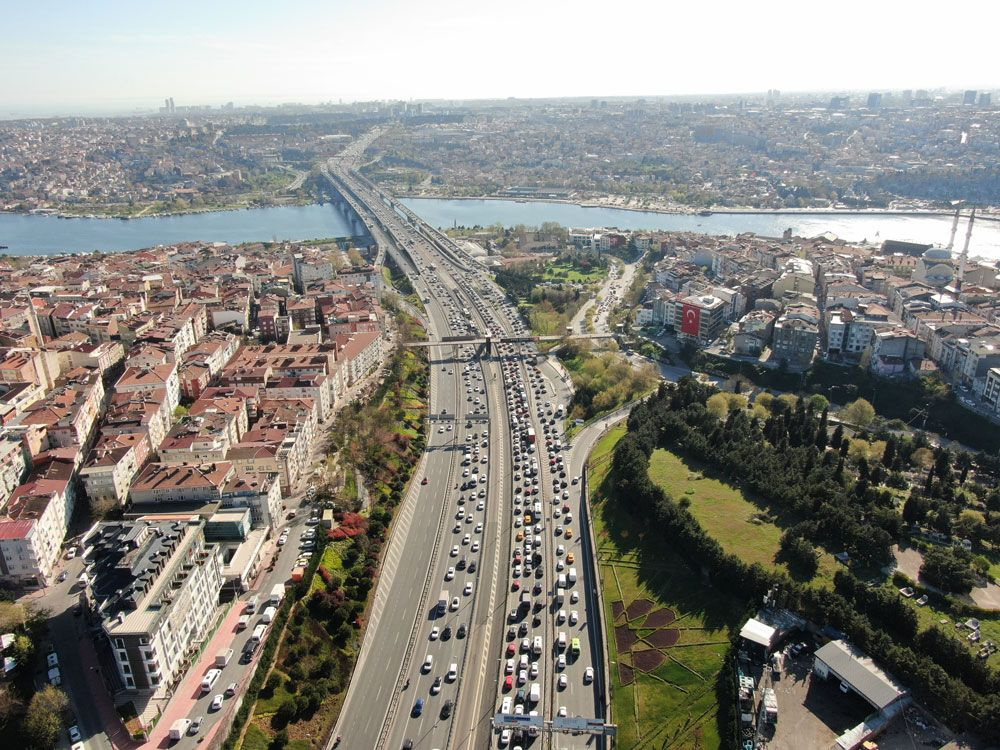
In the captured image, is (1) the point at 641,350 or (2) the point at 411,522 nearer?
(2) the point at 411,522

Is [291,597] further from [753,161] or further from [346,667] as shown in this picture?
[753,161]

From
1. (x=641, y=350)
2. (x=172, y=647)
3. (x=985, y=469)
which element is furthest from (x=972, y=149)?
(x=172, y=647)

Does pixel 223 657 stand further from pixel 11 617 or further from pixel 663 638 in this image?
pixel 663 638

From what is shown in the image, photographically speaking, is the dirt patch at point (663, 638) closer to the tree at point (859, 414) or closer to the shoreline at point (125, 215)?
the tree at point (859, 414)

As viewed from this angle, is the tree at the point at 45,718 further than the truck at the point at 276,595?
No

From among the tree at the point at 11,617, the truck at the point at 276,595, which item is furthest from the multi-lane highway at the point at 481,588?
the tree at the point at 11,617

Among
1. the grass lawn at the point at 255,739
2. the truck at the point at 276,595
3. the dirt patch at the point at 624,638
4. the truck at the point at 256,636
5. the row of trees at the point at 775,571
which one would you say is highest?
the row of trees at the point at 775,571

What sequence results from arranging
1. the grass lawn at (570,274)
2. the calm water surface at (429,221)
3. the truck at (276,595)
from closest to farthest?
the truck at (276,595) → the grass lawn at (570,274) → the calm water surface at (429,221)
